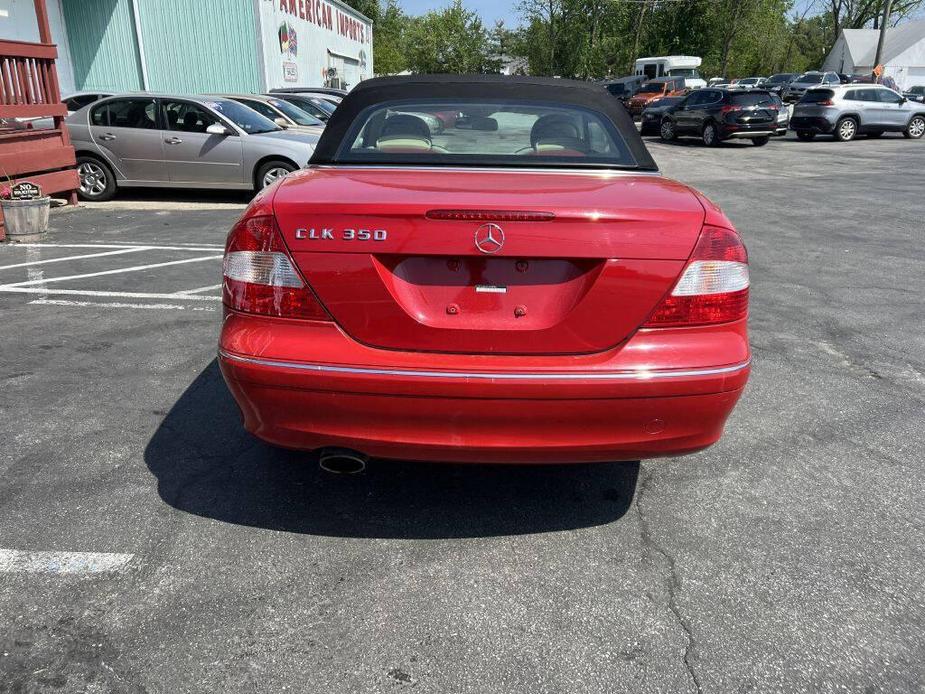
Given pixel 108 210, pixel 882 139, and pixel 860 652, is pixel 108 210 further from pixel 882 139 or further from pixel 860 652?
pixel 882 139

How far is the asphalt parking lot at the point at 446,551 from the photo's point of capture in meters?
2.26

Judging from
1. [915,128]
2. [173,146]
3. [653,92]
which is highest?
[653,92]

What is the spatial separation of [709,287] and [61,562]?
2.48 m

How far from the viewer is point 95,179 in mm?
12109

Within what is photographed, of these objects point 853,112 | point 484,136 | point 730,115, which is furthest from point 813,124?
point 484,136

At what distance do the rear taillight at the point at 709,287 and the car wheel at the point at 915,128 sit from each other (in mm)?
27877

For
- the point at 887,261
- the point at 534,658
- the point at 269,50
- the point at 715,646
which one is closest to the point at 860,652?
the point at 715,646

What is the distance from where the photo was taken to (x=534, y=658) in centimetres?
229

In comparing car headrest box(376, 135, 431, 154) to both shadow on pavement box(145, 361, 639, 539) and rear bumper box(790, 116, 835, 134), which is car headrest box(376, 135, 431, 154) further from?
rear bumper box(790, 116, 835, 134)

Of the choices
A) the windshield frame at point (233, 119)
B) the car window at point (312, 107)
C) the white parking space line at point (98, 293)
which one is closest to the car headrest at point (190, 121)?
the windshield frame at point (233, 119)

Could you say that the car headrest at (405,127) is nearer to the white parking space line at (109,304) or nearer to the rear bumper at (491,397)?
the rear bumper at (491,397)

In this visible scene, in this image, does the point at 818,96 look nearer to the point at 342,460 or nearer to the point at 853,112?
the point at 853,112

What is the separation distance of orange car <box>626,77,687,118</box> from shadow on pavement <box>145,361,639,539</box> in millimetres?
34613

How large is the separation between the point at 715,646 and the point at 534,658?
0.57 m
